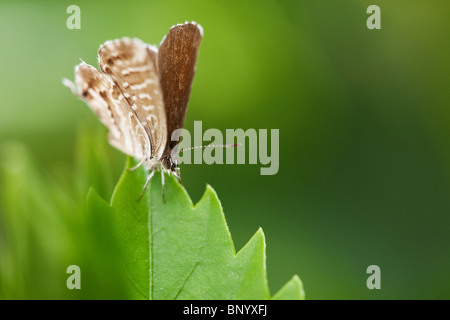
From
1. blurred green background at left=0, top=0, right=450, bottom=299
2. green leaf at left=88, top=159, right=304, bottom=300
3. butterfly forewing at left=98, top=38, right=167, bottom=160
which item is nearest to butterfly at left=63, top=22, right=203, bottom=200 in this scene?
butterfly forewing at left=98, top=38, right=167, bottom=160

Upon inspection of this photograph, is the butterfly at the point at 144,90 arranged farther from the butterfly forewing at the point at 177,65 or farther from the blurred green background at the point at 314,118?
the blurred green background at the point at 314,118

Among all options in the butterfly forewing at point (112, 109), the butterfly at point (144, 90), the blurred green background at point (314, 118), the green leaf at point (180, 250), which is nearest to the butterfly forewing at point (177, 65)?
the butterfly at point (144, 90)

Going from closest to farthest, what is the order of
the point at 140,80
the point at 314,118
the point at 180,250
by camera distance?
1. the point at 180,250
2. the point at 140,80
3. the point at 314,118

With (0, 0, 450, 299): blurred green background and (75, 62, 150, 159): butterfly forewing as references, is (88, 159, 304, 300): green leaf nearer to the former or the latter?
(75, 62, 150, 159): butterfly forewing

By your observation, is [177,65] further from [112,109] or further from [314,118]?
[314,118]

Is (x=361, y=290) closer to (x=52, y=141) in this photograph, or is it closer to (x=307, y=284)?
(x=307, y=284)

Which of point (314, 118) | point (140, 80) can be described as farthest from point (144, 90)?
point (314, 118)
